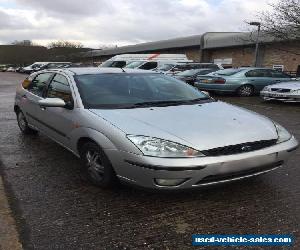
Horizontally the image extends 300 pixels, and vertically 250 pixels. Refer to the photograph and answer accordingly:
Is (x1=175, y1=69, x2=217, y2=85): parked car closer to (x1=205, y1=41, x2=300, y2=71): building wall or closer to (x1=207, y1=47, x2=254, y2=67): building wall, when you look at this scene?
(x1=205, y1=41, x2=300, y2=71): building wall

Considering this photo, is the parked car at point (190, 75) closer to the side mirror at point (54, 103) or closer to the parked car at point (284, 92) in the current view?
the parked car at point (284, 92)

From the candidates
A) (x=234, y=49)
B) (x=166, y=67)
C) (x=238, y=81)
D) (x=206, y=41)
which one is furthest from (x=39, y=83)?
(x=206, y=41)

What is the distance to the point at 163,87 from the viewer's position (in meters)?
5.46

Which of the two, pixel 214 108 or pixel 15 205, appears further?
pixel 214 108

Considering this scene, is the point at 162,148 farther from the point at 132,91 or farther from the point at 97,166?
the point at 132,91

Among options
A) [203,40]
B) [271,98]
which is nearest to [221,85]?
[271,98]

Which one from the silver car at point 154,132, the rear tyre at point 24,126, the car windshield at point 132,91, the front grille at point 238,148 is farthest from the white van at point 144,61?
the front grille at point 238,148

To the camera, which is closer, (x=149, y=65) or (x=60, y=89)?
(x=60, y=89)

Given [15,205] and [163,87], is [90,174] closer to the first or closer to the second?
[15,205]

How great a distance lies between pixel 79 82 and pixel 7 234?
2.28 meters

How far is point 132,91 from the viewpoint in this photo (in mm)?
5156

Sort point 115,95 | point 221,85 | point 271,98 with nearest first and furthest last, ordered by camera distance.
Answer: point 115,95
point 271,98
point 221,85

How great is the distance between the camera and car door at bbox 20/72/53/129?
20.0 ft

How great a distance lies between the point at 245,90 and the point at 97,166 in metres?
12.7
